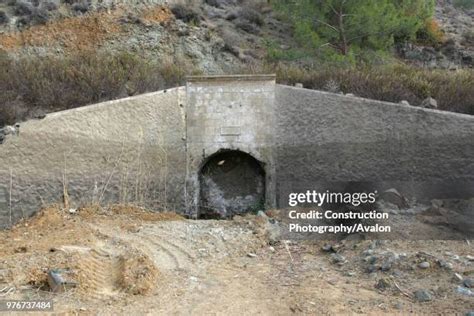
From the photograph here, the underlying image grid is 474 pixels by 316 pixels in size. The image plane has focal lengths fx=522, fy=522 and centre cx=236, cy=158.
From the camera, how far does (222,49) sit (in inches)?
706

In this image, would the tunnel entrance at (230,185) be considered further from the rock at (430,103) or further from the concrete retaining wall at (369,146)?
the rock at (430,103)

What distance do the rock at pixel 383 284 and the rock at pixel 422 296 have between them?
36 cm

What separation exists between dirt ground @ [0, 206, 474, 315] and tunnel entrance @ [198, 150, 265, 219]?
9.08ft

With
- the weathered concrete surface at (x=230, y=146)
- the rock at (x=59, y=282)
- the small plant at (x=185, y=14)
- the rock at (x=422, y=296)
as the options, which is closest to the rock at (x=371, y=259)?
the rock at (x=422, y=296)

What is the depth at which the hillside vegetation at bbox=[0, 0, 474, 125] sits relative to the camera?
39.8 ft

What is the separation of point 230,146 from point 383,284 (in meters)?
6.06

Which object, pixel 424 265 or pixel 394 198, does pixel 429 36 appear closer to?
pixel 394 198

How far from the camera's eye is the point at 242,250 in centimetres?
758

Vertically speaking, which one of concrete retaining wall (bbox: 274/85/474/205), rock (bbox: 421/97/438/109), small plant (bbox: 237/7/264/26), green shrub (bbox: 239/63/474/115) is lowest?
concrete retaining wall (bbox: 274/85/474/205)

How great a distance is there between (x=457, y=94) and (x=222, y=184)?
571 cm

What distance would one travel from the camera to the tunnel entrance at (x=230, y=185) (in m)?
11.6

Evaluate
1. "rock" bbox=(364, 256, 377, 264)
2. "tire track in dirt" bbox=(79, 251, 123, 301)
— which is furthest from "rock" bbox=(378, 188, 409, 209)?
"tire track in dirt" bbox=(79, 251, 123, 301)

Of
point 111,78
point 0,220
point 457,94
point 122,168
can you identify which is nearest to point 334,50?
point 457,94

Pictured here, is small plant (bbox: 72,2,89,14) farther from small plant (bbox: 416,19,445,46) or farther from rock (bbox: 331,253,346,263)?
rock (bbox: 331,253,346,263)
